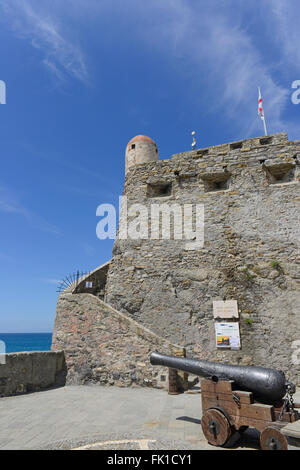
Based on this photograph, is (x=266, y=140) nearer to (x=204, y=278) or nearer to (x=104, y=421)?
(x=204, y=278)

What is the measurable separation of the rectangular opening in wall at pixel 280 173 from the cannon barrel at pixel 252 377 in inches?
285

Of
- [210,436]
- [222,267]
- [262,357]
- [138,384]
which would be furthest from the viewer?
[222,267]

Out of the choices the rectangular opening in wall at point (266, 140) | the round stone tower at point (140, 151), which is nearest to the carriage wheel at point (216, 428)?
the rectangular opening in wall at point (266, 140)

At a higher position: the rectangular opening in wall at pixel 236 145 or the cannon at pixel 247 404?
the rectangular opening in wall at pixel 236 145

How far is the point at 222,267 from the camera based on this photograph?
9.22m

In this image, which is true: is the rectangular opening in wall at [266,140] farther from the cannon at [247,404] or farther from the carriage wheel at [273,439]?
the carriage wheel at [273,439]

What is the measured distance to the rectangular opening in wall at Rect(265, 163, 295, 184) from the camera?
9383 mm

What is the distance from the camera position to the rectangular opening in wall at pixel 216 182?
10.1 meters

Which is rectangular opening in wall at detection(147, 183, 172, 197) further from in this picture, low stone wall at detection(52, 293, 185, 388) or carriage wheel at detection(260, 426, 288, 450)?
carriage wheel at detection(260, 426, 288, 450)

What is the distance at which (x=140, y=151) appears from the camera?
41.1 feet
